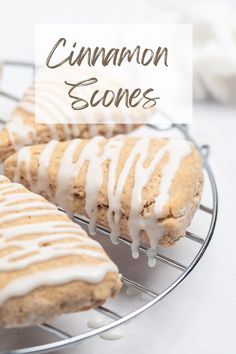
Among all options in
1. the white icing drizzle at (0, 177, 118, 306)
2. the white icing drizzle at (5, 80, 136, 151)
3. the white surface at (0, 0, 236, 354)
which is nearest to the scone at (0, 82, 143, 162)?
the white icing drizzle at (5, 80, 136, 151)

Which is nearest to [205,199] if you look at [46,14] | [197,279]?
[197,279]

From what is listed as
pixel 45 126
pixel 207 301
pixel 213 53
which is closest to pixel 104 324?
pixel 207 301

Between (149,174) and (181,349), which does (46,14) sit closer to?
(149,174)

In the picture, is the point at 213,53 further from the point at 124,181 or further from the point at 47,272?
the point at 47,272

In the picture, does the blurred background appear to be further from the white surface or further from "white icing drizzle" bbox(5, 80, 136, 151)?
"white icing drizzle" bbox(5, 80, 136, 151)

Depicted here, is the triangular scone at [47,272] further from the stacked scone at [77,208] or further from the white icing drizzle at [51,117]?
the white icing drizzle at [51,117]

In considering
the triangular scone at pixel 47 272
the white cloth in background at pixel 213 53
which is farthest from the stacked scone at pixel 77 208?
the white cloth in background at pixel 213 53

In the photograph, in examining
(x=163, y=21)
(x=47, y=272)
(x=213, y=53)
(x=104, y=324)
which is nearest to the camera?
(x=47, y=272)
